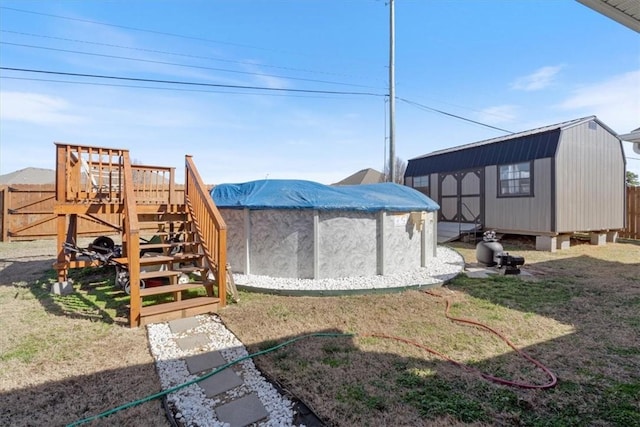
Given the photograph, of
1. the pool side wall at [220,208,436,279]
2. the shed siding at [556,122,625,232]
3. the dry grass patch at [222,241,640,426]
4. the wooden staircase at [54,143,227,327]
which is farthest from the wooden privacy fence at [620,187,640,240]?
the wooden staircase at [54,143,227,327]

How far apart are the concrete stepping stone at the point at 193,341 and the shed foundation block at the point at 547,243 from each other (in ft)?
34.7

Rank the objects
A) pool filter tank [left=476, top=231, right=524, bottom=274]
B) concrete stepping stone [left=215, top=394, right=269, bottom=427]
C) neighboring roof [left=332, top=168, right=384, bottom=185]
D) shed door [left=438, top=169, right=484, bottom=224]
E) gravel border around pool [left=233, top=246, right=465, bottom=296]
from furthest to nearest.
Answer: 1. neighboring roof [left=332, top=168, right=384, bottom=185]
2. shed door [left=438, top=169, right=484, bottom=224]
3. pool filter tank [left=476, top=231, right=524, bottom=274]
4. gravel border around pool [left=233, top=246, right=465, bottom=296]
5. concrete stepping stone [left=215, top=394, right=269, bottom=427]

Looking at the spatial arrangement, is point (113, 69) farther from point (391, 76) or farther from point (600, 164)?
point (600, 164)

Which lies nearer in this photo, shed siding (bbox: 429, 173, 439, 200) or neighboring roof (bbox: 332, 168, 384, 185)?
shed siding (bbox: 429, 173, 439, 200)

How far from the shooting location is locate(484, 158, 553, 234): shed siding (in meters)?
9.52

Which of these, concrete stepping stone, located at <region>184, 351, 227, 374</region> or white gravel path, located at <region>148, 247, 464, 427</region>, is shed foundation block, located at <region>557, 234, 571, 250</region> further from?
concrete stepping stone, located at <region>184, 351, 227, 374</region>

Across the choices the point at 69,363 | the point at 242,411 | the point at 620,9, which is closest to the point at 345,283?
the point at 242,411

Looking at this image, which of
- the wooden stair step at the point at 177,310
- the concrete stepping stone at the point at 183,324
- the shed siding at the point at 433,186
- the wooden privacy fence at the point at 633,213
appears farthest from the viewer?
the shed siding at the point at 433,186

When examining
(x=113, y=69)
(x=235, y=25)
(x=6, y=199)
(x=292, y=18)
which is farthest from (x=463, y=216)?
(x=6, y=199)

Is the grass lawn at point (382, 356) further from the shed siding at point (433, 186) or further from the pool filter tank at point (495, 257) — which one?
the shed siding at point (433, 186)

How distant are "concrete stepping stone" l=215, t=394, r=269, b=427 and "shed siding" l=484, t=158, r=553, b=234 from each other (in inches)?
417

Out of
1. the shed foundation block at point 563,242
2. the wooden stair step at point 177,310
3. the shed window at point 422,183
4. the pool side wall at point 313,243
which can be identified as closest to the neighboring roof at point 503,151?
the shed window at point 422,183

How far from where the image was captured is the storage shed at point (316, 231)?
5.63 metres

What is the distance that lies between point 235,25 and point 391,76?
19.5 ft
